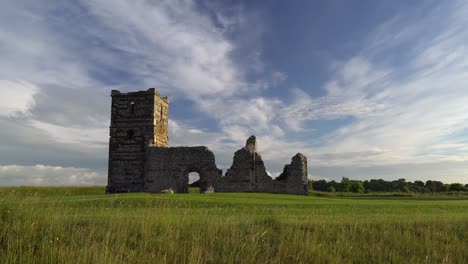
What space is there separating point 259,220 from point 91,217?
3758mm

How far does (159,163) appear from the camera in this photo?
30.3 metres

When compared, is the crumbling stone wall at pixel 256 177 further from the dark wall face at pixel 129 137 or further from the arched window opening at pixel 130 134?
the arched window opening at pixel 130 134

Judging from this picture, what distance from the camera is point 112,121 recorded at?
1254 inches

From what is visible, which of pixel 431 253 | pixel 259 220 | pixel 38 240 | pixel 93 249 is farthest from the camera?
pixel 259 220

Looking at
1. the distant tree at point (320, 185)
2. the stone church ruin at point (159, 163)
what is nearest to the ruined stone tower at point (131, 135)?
the stone church ruin at point (159, 163)

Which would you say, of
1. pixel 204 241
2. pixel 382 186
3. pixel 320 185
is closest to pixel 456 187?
pixel 382 186

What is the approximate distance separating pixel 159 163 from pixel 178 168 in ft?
5.51

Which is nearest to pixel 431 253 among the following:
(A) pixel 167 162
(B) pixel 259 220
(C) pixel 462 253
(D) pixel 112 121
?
(C) pixel 462 253

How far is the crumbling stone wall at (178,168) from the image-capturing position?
96.9 ft

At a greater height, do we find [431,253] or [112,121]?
[112,121]

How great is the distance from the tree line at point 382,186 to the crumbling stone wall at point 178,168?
106 ft

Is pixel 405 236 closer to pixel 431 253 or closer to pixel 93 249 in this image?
Result: pixel 431 253

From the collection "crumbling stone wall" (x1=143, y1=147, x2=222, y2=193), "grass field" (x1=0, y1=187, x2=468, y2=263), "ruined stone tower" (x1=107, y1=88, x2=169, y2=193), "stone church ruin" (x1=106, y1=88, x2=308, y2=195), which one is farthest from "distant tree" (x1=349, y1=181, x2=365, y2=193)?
"grass field" (x1=0, y1=187, x2=468, y2=263)

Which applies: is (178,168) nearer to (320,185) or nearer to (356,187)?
(356,187)
